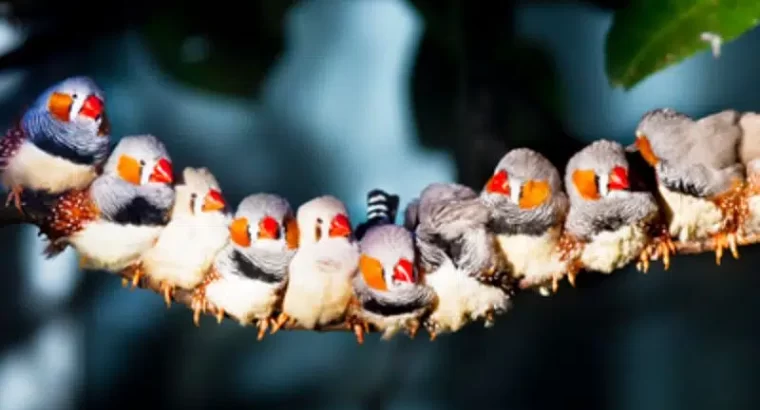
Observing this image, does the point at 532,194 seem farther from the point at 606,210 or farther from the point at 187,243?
the point at 187,243

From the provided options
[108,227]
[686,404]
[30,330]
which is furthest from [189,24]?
[686,404]

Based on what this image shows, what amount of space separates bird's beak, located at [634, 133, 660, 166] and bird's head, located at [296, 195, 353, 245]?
0.78 feet

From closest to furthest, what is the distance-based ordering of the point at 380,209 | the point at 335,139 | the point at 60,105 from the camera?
the point at 60,105 → the point at 380,209 → the point at 335,139

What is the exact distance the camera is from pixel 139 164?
543mm

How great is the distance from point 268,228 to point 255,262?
1.1 inches

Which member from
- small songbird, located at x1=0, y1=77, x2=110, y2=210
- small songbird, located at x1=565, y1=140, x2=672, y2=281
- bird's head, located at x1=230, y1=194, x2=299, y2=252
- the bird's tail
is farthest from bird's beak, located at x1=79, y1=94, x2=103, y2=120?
small songbird, located at x1=565, y1=140, x2=672, y2=281

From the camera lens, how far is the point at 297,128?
0.78m

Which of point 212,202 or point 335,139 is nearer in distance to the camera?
point 212,202

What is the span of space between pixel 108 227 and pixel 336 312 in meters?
0.18

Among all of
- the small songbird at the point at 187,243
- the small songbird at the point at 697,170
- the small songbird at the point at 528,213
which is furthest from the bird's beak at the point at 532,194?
the small songbird at the point at 187,243

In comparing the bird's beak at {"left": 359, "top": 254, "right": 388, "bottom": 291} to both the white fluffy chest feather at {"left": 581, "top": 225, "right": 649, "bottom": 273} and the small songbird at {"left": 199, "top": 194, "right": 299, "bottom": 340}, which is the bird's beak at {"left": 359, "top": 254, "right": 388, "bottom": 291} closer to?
the small songbird at {"left": 199, "top": 194, "right": 299, "bottom": 340}

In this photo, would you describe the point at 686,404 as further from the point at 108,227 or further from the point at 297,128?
the point at 108,227

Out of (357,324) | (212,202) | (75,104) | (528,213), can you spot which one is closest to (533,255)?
(528,213)

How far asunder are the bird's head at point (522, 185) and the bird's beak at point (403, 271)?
8cm
